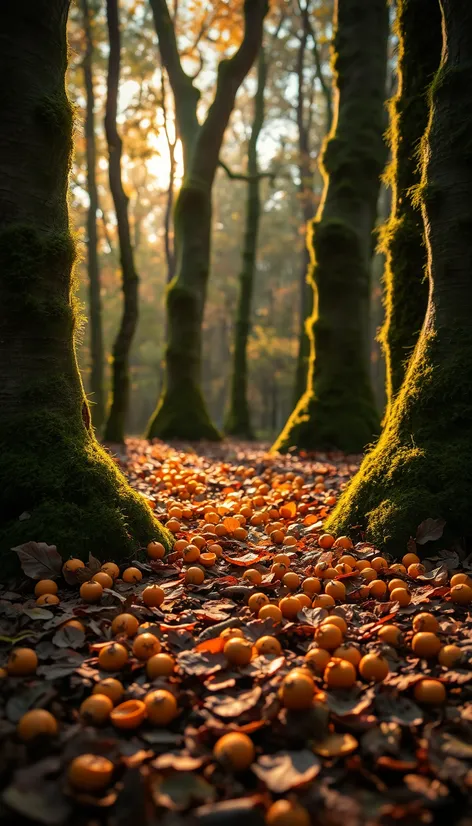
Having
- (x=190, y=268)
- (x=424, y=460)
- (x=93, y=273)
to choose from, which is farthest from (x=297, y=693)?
(x=93, y=273)

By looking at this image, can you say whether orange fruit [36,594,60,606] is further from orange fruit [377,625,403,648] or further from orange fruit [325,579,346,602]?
orange fruit [377,625,403,648]

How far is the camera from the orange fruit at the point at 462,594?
2.71 metres

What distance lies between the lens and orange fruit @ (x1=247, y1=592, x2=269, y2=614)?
107 inches

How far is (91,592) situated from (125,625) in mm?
390

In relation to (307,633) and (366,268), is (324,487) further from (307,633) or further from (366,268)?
(366,268)

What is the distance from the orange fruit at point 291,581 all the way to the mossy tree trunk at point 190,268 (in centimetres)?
909

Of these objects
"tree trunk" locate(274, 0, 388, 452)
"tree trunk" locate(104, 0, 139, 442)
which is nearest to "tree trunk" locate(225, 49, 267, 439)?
"tree trunk" locate(104, 0, 139, 442)

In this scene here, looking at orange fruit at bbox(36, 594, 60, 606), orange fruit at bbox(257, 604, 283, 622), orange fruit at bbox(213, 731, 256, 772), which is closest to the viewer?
orange fruit at bbox(213, 731, 256, 772)

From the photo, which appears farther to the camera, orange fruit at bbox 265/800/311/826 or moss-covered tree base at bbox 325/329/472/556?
moss-covered tree base at bbox 325/329/472/556

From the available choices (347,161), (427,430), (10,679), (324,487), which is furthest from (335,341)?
(10,679)

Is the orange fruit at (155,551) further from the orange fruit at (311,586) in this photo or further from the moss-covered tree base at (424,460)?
the moss-covered tree base at (424,460)

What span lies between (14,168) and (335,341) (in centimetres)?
715

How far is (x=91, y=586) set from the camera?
9.05 ft

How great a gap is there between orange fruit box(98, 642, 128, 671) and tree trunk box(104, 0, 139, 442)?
8663mm
